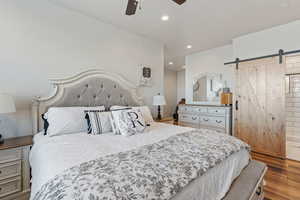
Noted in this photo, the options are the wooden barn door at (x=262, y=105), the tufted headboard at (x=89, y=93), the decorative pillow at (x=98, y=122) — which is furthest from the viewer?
the wooden barn door at (x=262, y=105)

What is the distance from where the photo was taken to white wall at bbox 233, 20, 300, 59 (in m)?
2.77

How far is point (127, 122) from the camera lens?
188 centimetres

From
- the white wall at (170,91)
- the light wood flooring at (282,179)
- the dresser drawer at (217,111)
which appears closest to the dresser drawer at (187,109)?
the dresser drawer at (217,111)

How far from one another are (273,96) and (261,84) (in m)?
0.33

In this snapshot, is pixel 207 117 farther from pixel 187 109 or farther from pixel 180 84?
pixel 180 84

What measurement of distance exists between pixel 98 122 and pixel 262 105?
10.9 ft

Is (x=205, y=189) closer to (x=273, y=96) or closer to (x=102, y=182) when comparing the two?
(x=102, y=182)

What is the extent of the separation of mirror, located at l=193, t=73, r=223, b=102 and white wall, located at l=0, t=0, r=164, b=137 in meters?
2.77

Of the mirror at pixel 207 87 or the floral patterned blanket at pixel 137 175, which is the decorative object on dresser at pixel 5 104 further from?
the mirror at pixel 207 87

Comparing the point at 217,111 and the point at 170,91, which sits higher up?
the point at 170,91

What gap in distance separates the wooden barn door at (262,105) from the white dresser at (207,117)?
0.71 ft

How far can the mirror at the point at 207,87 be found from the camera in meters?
4.19

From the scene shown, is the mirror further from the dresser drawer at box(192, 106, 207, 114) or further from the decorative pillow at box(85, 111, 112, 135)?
the decorative pillow at box(85, 111, 112, 135)

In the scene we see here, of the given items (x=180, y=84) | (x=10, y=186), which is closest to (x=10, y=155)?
(x=10, y=186)
